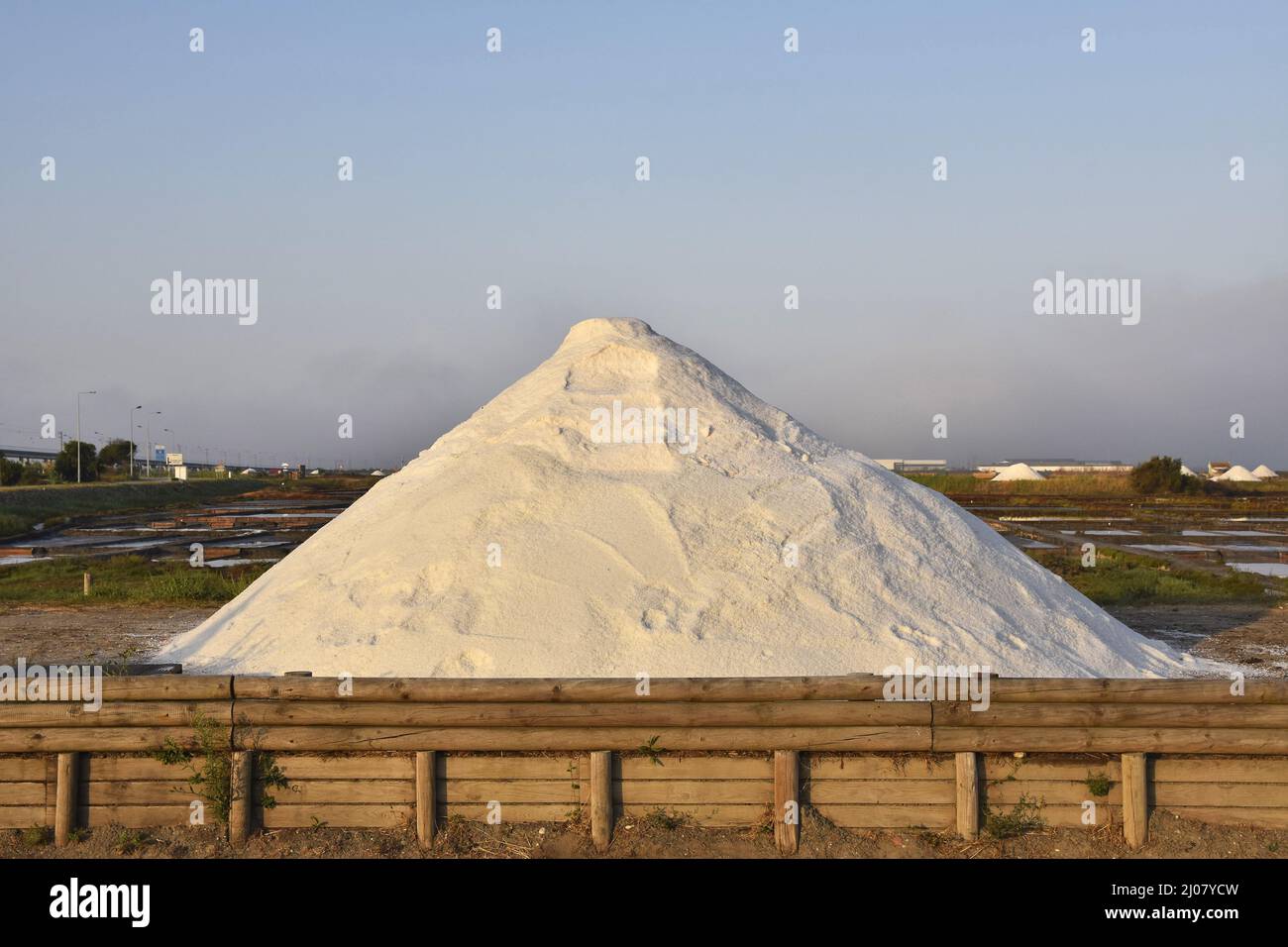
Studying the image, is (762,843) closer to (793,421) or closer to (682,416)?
(682,416)

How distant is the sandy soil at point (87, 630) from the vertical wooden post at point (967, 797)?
7365mm

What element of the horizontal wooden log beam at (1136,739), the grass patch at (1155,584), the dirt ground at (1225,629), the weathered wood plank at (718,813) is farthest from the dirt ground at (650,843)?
the grass patch at (1155,584)

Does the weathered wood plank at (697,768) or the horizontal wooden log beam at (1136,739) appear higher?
the horizontal wooden log beam at (1136,739)

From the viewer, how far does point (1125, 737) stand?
17.0 feet

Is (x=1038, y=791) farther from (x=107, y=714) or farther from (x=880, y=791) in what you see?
(x=107, y=714)

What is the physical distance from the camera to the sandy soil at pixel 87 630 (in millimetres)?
9445

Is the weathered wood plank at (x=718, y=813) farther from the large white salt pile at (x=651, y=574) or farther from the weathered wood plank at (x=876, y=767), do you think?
the large white salt pile at (x=651, y=574)

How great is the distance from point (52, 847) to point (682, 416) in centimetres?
618

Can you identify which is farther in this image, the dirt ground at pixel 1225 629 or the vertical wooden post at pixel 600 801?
the dirt ground at pixel 1225 629

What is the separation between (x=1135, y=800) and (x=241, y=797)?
485 centimetres

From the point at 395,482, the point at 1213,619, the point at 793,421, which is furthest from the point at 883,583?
the point at 1213,619

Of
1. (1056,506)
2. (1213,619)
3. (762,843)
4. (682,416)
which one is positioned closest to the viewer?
(762,843)

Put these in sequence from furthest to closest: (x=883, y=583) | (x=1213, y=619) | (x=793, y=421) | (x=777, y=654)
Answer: (x=1213, y=619) < (x=793, y=421) < (x=883, y=583) < (x=777, y=654)

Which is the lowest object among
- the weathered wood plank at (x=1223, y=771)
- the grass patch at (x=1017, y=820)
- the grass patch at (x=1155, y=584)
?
the grass patch at (x=1017, y=820)
